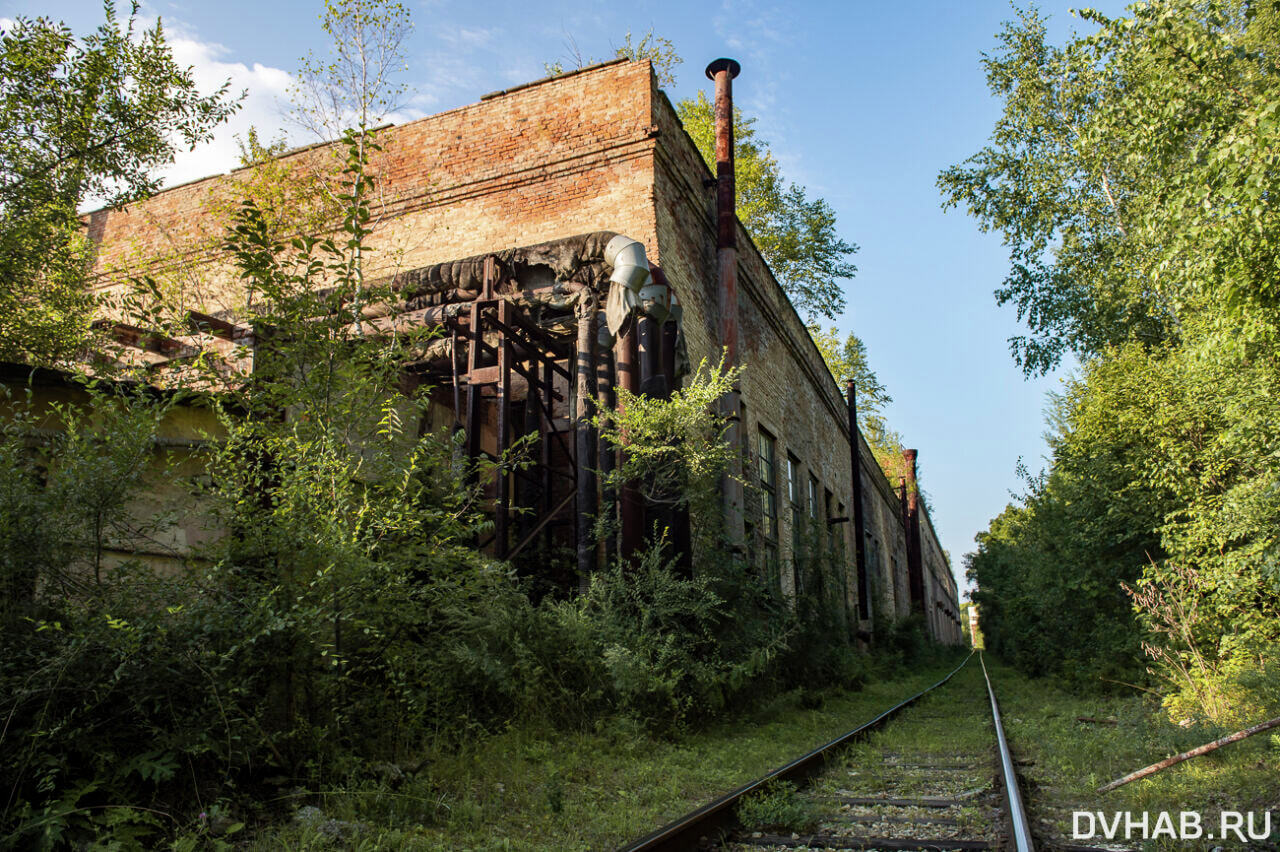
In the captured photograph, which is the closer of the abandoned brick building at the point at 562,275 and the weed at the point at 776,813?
the weed at the point at 776,813

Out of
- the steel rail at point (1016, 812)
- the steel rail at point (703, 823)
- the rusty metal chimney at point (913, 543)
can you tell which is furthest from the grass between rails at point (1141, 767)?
the rusty metal chimney at point (913, 543)

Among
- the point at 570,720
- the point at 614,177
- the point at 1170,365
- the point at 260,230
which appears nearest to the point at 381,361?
the point at 260,230

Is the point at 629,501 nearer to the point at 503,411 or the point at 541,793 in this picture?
the point at 503,411

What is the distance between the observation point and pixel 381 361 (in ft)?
18.8

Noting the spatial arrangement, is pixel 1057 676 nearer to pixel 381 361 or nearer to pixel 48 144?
pixel 381 361

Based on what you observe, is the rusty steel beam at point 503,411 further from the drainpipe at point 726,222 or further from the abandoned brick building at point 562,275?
the drainpipe at point 726,222

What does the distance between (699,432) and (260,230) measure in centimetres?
532

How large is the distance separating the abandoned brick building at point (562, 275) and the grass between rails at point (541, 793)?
254 centimetres

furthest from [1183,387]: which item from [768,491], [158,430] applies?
[158,430]

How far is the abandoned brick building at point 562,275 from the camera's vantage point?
382 inches

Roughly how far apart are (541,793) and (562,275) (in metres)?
6.89

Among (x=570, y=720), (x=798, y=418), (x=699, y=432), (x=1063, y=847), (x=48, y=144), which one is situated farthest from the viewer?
(x=798, y=418)

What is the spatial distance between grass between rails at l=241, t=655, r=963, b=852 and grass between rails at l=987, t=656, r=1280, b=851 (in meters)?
2.03

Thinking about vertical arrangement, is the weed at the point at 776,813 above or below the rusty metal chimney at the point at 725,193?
below
